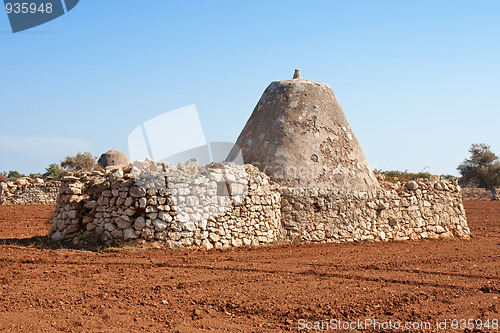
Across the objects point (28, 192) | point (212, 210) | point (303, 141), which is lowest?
point (212, 210)

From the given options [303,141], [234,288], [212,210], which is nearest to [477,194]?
[303,141]

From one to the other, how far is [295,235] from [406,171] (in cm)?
697

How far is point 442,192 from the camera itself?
11797 mm

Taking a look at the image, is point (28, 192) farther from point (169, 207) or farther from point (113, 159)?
point (169, 207)

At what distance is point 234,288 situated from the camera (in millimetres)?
5746

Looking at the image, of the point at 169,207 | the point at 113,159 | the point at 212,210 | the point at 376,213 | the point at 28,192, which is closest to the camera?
the point at 169,207

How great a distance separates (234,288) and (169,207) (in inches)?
113

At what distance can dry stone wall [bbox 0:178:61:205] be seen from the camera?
2133 cm

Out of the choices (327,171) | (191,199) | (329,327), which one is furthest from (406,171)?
(329,327)

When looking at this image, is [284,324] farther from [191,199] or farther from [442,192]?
[442,192]

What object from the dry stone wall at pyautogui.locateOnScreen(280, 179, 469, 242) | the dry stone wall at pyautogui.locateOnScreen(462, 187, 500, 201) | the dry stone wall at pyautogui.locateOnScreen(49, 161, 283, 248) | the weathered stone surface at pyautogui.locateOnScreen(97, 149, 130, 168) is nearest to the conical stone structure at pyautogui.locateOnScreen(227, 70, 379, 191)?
the dry stone wall at pyautogui.locateOnScreen(280, 179, 469, 242)

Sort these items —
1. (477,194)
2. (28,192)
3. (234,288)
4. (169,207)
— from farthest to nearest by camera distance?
(477,194) → (28,192) → (169,207) → (234,288)

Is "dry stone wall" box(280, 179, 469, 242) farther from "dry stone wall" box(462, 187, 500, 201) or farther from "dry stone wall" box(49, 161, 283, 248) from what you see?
"dry stone wall" box(462, 187, 500, 201)

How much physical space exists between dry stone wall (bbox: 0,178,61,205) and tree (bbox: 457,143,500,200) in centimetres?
3317
